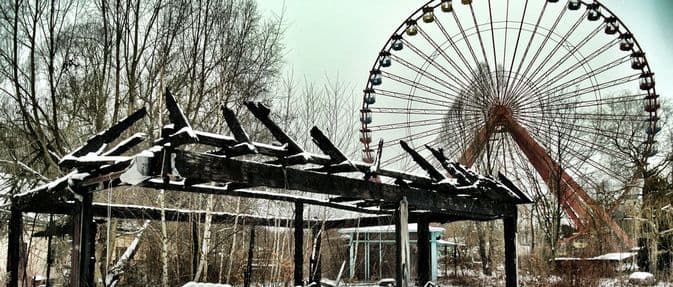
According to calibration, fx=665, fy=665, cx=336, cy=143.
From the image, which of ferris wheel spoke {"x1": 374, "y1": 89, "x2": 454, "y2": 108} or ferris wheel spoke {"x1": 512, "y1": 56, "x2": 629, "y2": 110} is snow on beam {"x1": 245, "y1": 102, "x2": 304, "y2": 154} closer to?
ferris wheel spoke {"x1": 512, "y1": 56, "x2": 629, "y2": 110}

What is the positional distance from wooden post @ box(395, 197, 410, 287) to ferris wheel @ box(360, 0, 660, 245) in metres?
5.85

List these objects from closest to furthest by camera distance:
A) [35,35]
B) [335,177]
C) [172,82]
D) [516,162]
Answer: [335,177] < [35,35] < [172,82] < [516,162]

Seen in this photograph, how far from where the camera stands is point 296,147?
429cm

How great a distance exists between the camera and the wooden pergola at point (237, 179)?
3760mm

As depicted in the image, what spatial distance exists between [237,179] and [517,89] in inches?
315

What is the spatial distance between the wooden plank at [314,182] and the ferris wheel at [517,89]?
5.04 meters

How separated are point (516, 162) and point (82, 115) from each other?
7368 millimetres

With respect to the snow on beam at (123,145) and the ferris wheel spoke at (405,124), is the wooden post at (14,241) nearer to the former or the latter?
the snow on beam at (123,145)

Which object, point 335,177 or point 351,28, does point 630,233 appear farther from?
point 335,177

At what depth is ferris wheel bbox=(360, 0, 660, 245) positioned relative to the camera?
1110 centimetres

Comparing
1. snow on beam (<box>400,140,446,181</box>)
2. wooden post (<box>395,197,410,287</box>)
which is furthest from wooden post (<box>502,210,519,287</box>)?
wooden post (<box>395,197,410,287</box>)

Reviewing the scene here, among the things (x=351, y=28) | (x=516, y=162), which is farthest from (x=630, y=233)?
(x=351, y=28)

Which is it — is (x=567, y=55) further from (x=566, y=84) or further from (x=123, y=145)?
(x=123, y=145)

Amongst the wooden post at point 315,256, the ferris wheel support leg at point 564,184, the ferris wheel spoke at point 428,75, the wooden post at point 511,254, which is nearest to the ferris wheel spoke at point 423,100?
the ferris wheel spoke at point 428,75
